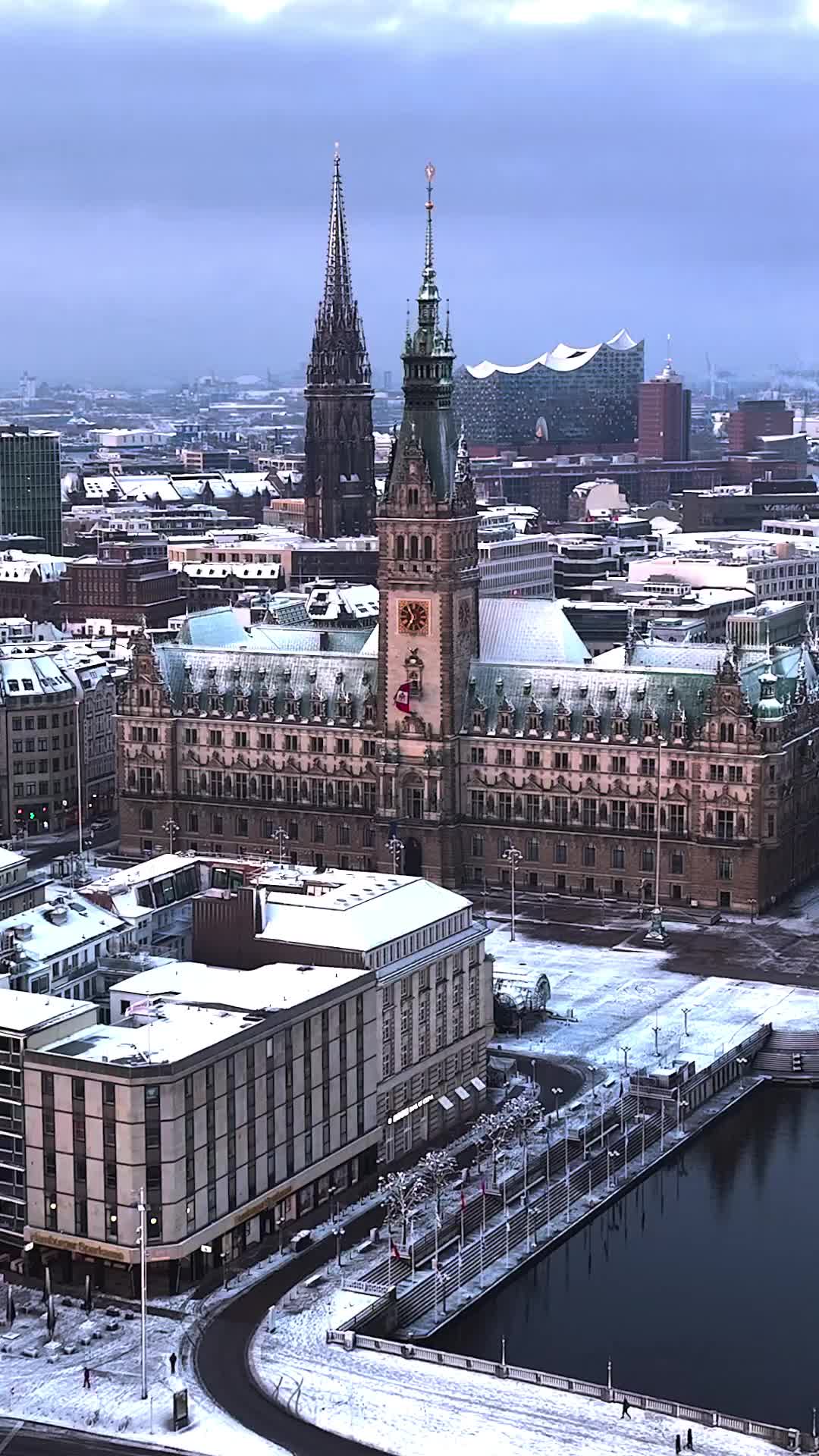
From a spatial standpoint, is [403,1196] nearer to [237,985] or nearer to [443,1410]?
[237,985]

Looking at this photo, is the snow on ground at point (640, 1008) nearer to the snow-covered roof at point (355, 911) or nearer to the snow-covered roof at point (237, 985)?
the snow-covered roof at point (355, 911)

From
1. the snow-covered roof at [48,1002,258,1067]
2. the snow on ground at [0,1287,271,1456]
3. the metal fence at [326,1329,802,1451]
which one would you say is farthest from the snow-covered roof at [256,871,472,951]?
the snow on ground at [0,1287,271,1456]

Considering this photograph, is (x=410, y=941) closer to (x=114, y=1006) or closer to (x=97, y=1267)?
(x=114, y=1006)

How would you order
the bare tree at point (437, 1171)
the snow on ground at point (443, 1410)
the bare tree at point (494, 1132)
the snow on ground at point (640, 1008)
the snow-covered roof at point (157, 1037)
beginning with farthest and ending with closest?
1. the snow on ground at point (640, 1008)
2. the bare tree at point (494, 1132)
3. the bare tree at point (437, 1171)
4. the snow-covered roof at point (157, 1037)
5. the snow on ground at point (443, 1410)

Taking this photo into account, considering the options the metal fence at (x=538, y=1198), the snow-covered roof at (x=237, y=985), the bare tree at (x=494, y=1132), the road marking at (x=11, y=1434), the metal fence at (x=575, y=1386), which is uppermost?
the snow-covered roof at (x=237, y=985)

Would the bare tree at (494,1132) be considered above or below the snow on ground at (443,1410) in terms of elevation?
above

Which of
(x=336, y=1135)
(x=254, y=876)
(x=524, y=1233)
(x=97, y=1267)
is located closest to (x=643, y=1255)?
(x=524, y=1233)

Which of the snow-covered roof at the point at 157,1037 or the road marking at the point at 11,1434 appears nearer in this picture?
the road marking at the point at 11,1434

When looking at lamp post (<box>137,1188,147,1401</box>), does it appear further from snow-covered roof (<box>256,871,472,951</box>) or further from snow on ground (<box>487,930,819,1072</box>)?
snow on ground (<box>487,930,819,1072</box>)

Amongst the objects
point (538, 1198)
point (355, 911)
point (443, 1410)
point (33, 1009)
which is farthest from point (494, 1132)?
point (443, 1410)

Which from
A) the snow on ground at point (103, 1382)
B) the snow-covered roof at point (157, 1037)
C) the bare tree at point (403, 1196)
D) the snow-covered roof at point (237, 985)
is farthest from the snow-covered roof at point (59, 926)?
the snow on ground at point (103, 1382)
